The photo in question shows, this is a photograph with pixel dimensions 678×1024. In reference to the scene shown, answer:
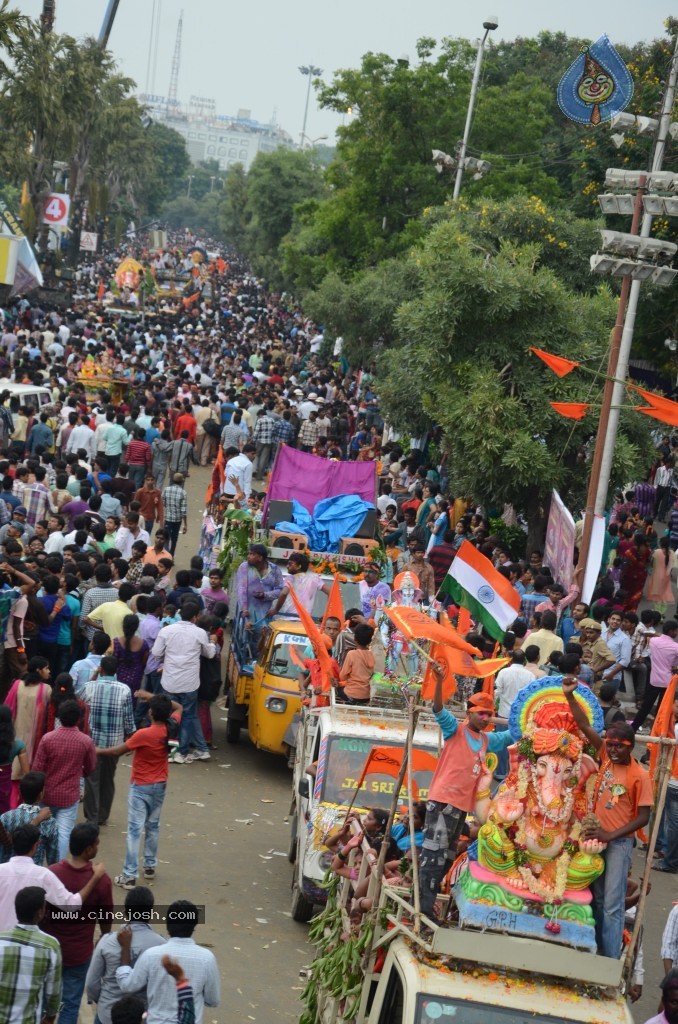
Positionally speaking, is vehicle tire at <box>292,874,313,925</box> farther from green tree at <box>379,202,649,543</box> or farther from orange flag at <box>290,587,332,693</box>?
green tree at <box>379,202,649,543</box>

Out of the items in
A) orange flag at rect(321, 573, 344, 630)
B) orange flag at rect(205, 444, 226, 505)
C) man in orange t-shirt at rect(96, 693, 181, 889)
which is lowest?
man in orange t-shirt at rect(96, 693, 181, 889)

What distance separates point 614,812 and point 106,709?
4270 mm

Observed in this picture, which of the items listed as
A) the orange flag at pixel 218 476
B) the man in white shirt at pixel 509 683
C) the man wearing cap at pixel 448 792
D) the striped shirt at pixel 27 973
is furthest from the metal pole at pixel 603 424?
the striped shirt at pixel 27 973

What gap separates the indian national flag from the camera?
468 inches

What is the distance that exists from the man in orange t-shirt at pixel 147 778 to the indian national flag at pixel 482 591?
3.35 m

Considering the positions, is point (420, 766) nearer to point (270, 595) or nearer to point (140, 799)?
point (140, 799)

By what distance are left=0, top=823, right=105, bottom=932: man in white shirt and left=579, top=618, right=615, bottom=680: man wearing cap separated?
8.06 metres

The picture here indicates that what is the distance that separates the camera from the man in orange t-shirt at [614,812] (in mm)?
6465

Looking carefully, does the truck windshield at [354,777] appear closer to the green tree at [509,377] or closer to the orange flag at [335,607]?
the orange flag at [335,607]

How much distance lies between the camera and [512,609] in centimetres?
1259

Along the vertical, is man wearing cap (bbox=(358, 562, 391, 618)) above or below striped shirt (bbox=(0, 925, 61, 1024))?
above

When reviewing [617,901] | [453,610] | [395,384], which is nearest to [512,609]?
[453,610]

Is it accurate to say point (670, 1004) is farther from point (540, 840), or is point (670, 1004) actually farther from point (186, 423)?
point (186, 423)

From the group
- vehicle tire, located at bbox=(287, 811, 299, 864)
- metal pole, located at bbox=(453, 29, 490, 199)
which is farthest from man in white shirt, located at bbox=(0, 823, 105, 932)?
metal pole, located at bbox=(453, 29, 490, 199)
